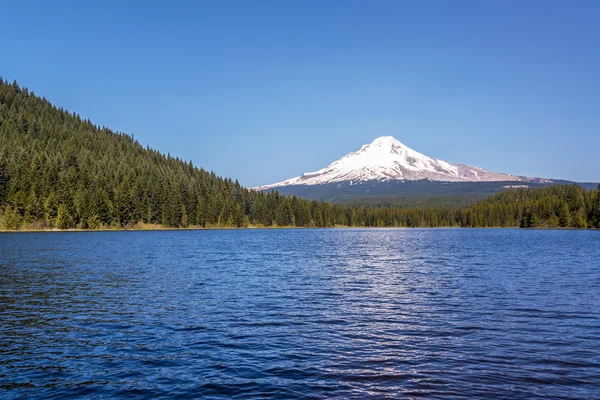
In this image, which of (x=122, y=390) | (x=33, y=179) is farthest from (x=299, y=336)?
(x=33, y=179)

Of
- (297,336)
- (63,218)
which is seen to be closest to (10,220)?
(63,218)

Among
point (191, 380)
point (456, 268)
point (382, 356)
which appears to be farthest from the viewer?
point (456, 268)

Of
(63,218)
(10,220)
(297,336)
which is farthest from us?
(63,218)

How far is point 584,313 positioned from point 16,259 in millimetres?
59299

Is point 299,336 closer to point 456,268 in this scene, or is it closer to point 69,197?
point 456,268

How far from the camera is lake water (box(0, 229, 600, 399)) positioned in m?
16.3

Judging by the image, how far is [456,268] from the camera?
54.2 metres

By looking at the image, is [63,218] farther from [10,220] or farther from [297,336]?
[297,336]

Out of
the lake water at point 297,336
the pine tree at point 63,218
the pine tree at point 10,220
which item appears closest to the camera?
the lake water at point 297,336

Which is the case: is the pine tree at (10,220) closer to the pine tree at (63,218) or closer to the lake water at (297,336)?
the pine tree at (63,218)

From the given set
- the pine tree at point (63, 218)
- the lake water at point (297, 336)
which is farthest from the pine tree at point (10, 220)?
the lake water at point (297, 336)

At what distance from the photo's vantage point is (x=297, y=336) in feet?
74.6

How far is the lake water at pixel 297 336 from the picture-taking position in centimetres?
1630

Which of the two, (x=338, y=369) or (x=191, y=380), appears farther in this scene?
(x=338, y=369)
